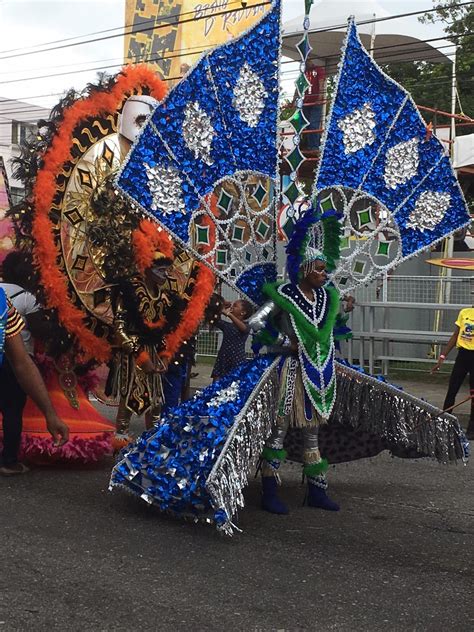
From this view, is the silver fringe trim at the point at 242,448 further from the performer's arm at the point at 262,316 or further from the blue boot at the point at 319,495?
the blue boot at the point at 319,495

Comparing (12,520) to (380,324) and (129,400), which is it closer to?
(129,400)

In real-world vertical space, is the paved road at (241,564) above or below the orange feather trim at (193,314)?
below

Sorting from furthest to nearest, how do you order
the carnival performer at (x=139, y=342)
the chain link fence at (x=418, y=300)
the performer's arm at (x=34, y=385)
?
the chain link fence at (x=418, y=300)
the carnival performer at (x=139, y=342)
the performer's arm at (x=34, y=385)

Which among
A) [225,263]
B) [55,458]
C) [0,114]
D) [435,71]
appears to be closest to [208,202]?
[225,263]

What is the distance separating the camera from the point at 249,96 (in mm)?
5539

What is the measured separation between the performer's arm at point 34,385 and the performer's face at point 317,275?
1794 mm

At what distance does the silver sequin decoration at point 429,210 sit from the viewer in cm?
606

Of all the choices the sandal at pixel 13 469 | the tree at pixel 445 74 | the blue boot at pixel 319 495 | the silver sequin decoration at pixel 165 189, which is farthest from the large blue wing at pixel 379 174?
the tree at pixel 445 74

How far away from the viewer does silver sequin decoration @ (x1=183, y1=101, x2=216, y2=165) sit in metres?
5.27

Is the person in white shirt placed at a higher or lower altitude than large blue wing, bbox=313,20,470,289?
lower

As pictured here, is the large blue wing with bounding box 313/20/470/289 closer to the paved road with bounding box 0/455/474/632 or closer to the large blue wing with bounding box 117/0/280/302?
the large blue wing with bounding box 117/0/280/302

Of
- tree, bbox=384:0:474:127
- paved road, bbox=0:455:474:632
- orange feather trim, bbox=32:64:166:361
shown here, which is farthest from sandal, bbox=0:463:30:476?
tree, bbox=384:0:474:127

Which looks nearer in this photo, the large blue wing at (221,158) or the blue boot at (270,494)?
the large blue wing at (221,158)

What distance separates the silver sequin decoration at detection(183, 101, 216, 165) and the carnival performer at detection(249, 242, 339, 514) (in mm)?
852
